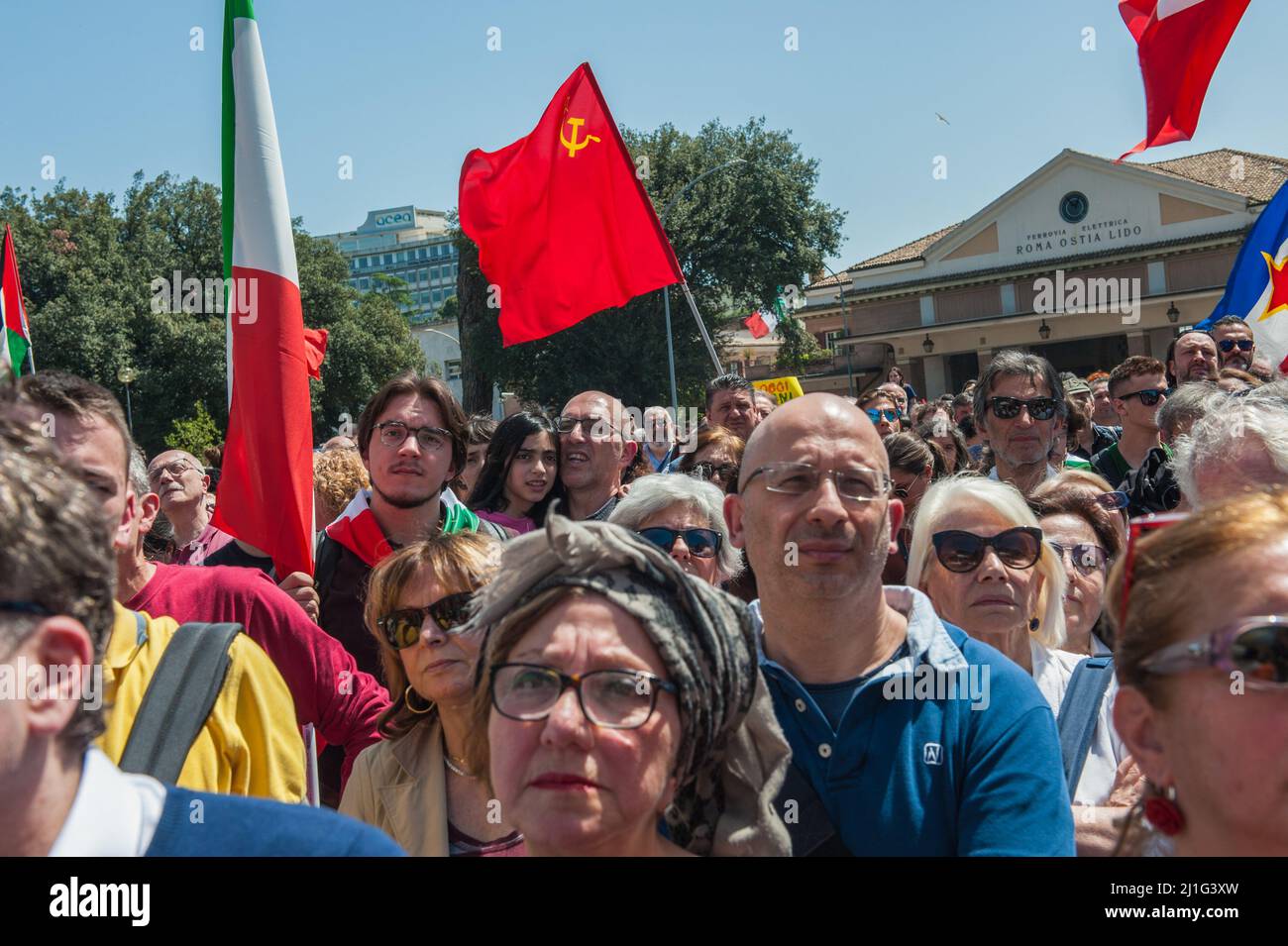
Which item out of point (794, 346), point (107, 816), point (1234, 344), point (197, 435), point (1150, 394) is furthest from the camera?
point (794, 346)

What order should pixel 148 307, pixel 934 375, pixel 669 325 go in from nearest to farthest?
pixel 669 325, pixel 148 307, pixel 934 375

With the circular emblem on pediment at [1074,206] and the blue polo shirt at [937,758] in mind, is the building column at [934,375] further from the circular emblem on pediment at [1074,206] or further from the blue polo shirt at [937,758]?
the blue polo shirt at [937,758]

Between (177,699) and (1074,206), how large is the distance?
47.2 meters

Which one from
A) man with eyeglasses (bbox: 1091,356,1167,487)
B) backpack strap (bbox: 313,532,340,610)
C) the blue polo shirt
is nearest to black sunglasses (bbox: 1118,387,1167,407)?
man with eyeglasses (bbox: 1091,356,1167,487)

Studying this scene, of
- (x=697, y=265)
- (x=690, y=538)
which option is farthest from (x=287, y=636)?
(x=697, y=265)

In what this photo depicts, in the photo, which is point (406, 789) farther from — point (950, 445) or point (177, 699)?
point (950, 445)

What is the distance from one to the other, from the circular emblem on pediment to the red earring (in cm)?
4693

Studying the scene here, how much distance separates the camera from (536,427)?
19.0 ft

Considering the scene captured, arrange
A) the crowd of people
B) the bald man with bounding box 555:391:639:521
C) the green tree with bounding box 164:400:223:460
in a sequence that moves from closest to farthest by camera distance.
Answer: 1. the crowd of people
2. the bald man with bounding box 555:391:639:521
3. the green tree with bounding box 164:400:223:460

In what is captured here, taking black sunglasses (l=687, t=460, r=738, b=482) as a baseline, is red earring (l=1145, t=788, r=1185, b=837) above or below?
below

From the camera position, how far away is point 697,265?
3981cm

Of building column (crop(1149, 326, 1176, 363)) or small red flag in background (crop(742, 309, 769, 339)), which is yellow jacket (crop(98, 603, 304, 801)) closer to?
small red flag in background (crop(742, 309, 769, 339))

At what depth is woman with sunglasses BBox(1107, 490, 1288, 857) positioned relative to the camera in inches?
67.3

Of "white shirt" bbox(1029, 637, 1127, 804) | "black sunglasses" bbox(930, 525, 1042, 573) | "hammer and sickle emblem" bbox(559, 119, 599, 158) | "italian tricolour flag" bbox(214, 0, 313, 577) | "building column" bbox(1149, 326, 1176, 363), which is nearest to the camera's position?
"white shirt" bbox(1029, 637, 1127, 804)
